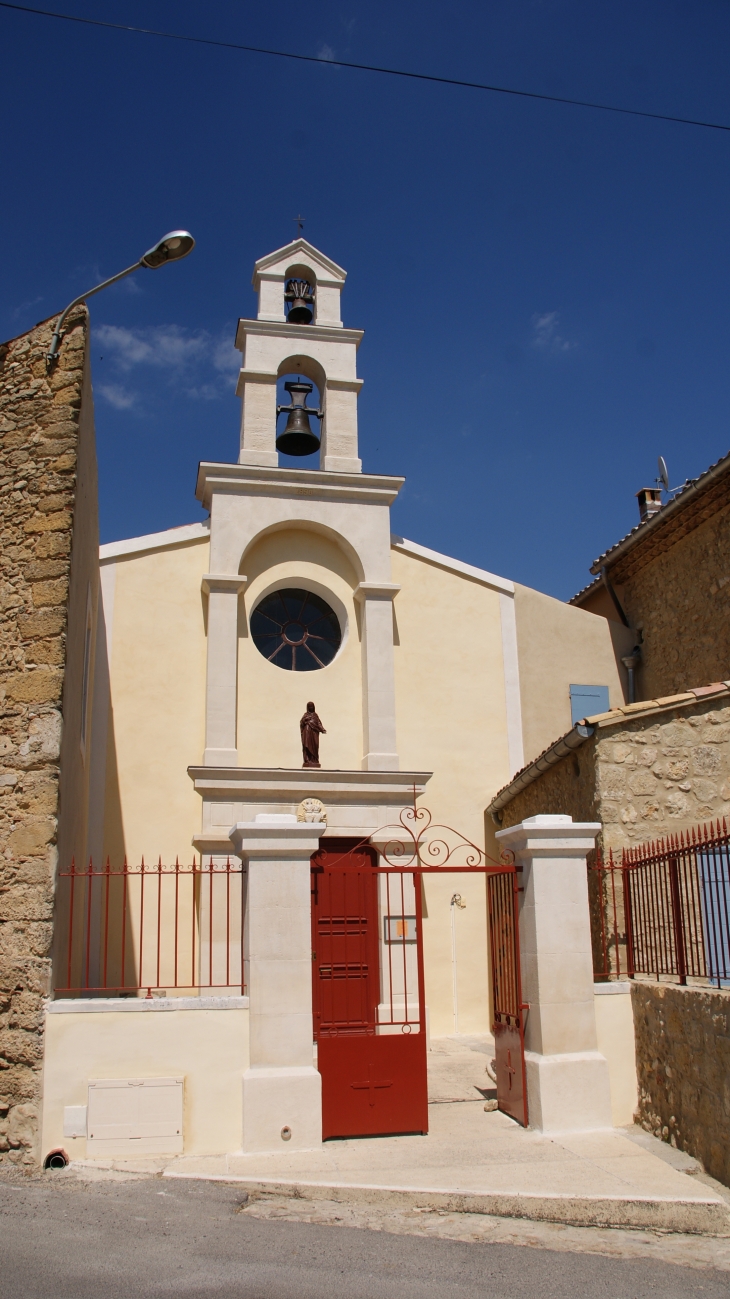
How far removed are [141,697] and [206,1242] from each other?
853 centimetres

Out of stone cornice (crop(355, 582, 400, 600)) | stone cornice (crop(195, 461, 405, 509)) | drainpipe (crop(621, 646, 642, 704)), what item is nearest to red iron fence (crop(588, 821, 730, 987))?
drainpipe (crop(621, 646, 642, 704))

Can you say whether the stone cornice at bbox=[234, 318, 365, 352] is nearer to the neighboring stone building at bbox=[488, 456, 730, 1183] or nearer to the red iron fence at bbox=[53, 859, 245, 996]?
the neighboring stone building at bbox=[488, 456, 730, 1183]

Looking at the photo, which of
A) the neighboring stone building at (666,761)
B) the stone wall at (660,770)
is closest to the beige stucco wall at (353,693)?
the neighboring stone building at (666,761)

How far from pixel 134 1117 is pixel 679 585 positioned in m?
9.93

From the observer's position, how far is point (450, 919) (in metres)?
13.5

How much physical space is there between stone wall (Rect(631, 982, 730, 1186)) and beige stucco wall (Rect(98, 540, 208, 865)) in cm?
661

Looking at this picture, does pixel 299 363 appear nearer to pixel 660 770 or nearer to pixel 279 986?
pixel 660 770

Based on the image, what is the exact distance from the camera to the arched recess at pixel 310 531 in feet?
46.4

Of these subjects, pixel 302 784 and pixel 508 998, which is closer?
pixel 508 998

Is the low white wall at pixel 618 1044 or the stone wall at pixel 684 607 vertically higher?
the stone wall at pixel 684 607

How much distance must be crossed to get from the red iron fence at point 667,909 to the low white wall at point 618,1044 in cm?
38

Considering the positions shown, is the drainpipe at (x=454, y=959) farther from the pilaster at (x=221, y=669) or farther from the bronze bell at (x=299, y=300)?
the bronze bell at (x=299, y=300)

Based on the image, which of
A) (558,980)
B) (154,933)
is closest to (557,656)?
(154,933)

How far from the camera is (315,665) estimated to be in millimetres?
14383
